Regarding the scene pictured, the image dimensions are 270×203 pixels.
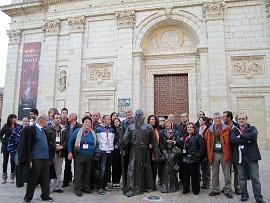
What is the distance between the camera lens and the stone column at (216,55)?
1586 centimetres

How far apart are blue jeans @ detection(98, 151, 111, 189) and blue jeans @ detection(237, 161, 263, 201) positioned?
3.45m

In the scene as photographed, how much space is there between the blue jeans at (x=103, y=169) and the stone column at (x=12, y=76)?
15.2 m

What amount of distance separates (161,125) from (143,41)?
11.7 meters

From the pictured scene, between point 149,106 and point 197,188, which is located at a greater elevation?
point 149,106

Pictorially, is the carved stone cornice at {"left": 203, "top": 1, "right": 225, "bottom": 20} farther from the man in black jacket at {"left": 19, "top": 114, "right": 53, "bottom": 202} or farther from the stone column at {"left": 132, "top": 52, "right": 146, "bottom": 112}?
the man in black jacket at {"left": 19, "top": 114, "right": 53, "bottom": 202}

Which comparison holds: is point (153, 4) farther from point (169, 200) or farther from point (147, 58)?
point (169, 200)

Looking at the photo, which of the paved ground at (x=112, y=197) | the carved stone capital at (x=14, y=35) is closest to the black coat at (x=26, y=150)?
the paved ground at (x=112, y=197)

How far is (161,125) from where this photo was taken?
7676 millimetres

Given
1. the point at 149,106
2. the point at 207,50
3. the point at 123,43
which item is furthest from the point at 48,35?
the point at 207,50

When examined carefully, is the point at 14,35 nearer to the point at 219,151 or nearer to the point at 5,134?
the point at 5,134

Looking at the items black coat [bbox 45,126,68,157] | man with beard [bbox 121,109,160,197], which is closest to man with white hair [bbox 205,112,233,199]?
A: man with beard [bbox 121,109,160,197]

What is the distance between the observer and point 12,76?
67.3 feet

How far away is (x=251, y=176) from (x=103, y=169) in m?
3.73

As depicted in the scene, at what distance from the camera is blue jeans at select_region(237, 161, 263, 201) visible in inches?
236
